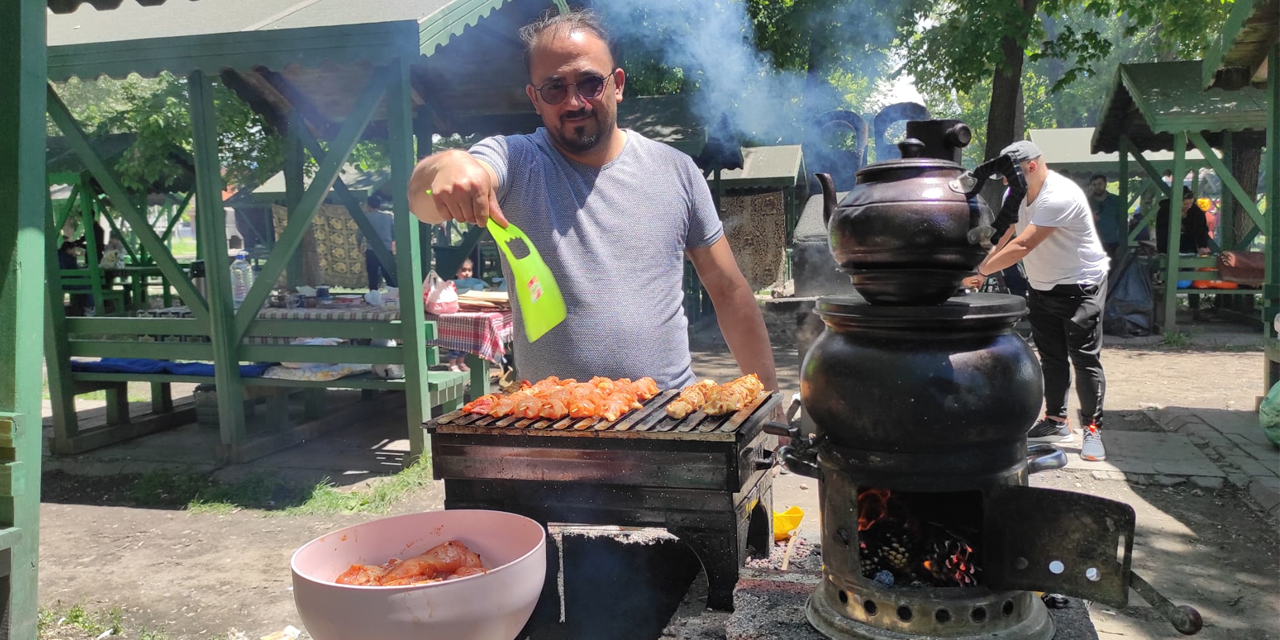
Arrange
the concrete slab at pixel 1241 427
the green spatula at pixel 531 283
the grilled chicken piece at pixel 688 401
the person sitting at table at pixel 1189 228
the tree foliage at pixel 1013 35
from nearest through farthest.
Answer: the green spatula at pixel 531 283, the grilled chicken piece at pixel 688 401, the concrete slab at pixel 1241 427, the tree foliage at pixel 1013 35, the person sitting at table at pixel 1189 228

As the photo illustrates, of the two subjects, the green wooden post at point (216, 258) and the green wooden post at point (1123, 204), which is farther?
the green wooden post at point (1123, 204)

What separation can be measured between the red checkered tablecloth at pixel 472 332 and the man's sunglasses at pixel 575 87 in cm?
468

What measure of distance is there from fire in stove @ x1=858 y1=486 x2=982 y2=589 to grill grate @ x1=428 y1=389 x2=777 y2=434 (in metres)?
0.43

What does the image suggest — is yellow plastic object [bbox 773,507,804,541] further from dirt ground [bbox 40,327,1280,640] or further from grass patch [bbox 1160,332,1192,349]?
grass patch [bbox 1160,332,1192,349]

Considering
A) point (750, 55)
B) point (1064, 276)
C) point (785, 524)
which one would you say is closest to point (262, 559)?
point (785, 524)

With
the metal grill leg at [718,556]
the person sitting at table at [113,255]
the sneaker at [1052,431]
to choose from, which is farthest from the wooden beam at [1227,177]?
the person sitting at table at [113,255]

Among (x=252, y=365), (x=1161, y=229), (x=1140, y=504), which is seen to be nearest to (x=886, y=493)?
(x=1140, y=504)

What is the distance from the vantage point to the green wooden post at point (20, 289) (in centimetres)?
340

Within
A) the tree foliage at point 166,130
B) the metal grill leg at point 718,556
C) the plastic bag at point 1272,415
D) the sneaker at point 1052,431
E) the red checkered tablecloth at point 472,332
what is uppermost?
the tree foliage at point 166,130

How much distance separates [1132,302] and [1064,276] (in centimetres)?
815

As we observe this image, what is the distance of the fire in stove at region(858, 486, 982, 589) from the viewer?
2094 millimetres

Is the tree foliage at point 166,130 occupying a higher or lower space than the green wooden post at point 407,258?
higher

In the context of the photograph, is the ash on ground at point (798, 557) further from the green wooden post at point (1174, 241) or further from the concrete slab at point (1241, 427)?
the green wooden post at point (1174, 241)

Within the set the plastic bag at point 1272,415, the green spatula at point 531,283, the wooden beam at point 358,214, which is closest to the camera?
the green spatula at point 531,283
